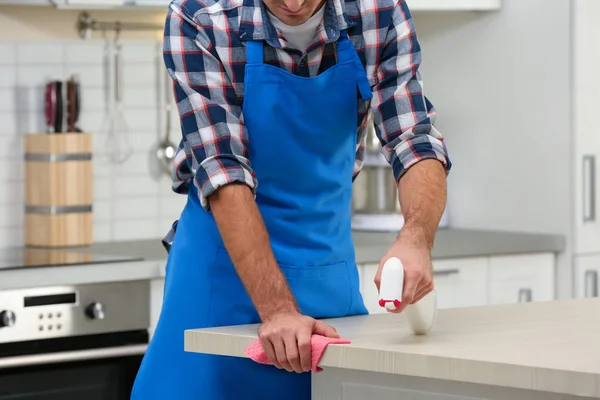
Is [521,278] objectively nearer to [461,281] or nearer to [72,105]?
[461,281]

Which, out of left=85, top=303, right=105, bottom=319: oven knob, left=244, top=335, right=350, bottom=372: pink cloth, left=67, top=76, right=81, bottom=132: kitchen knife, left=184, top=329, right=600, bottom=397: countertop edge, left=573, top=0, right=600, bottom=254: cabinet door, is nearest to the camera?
left=184, top=329, right=600, bottom=397: countertop edge

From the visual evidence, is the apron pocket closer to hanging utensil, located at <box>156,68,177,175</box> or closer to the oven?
the oven

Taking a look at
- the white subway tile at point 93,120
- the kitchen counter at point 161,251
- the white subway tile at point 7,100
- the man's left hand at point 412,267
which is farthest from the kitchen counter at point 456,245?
the man's left hand at point 412,267

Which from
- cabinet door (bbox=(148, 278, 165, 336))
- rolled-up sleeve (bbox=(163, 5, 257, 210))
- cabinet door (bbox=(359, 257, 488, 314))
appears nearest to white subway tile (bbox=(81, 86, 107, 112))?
cabinet door (bbox=(148, 278, 165, 336))

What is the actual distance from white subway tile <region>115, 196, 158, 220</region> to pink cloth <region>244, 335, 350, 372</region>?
1768 mm

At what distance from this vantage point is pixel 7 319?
255 centimetres

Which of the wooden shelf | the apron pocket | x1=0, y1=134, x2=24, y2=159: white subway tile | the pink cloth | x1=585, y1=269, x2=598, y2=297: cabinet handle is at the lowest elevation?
x1=585, y1=269, x2=598, y2=297: cabinet handle

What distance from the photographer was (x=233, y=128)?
69.1 inches

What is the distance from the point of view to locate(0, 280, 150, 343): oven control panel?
8.43 ft

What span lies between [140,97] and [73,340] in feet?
2.81

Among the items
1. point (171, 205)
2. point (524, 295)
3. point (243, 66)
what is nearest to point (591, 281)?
point (524, 295)

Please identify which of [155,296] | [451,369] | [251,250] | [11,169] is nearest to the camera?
[451,369]

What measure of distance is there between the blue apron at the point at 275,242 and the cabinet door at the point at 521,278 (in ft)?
4.65

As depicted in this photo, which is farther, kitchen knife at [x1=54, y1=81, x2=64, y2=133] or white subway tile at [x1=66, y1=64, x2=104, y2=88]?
white subway tile at [x1=66, y1=64, x2=104, y2=88]
